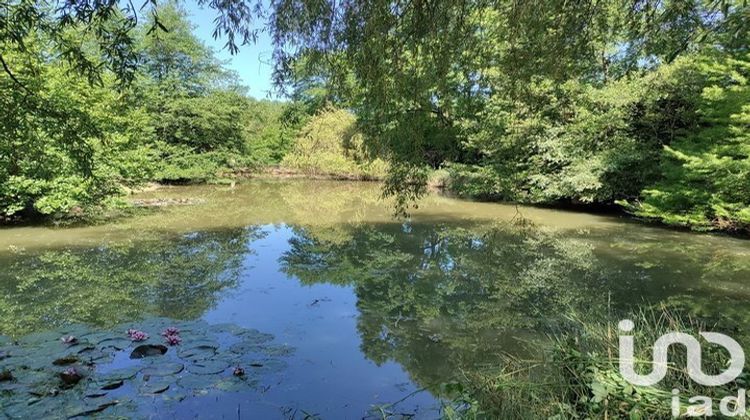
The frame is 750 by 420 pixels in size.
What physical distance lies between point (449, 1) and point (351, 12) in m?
0.68

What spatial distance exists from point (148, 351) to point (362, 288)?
2.74 m

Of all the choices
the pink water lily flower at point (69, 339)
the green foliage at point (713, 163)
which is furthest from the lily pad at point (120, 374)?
the green foliage at point (713, 163)

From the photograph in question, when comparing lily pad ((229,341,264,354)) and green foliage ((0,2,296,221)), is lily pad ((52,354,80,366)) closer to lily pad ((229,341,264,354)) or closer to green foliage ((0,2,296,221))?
lily pad ((229,341,264,354))

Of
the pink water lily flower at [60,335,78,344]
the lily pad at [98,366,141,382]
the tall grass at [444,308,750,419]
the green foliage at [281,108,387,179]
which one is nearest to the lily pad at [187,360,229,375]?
the lily pad at [98,366,141,382]

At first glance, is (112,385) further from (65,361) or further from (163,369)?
(65,361)

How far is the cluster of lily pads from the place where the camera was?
277cm

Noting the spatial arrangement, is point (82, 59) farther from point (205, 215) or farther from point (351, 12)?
point (205, 215)

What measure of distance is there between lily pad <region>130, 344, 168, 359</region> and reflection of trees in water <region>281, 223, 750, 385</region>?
1.58 m

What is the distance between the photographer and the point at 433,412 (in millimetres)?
2951

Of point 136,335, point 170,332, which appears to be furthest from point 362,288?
point 136,335

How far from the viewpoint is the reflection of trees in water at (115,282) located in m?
4.55

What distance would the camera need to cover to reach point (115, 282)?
5711mm

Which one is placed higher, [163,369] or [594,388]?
[594,388]

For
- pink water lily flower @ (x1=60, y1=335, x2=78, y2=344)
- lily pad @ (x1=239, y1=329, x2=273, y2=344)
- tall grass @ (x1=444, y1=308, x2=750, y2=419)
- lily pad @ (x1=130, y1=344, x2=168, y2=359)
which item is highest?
tall grass @ (x1=444, y1=308, x2=750, y2=419)
